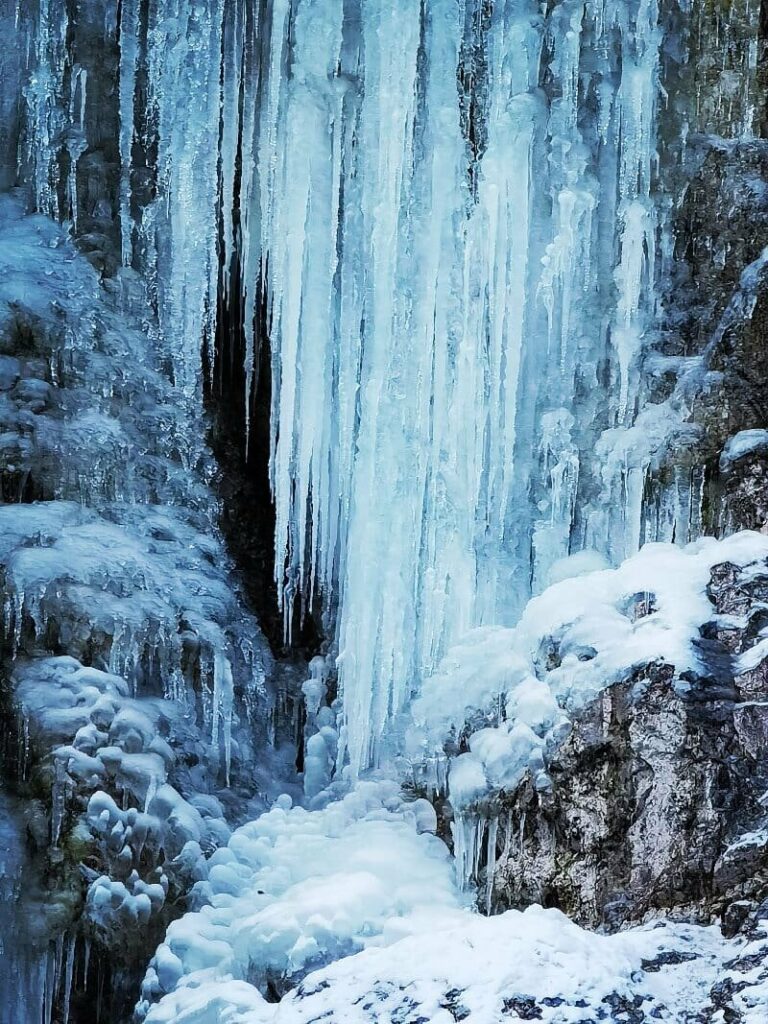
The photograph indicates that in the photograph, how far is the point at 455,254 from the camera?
36.9ft

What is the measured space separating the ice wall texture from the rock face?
2708 mm

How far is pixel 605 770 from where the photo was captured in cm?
809

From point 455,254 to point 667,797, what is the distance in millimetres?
5057

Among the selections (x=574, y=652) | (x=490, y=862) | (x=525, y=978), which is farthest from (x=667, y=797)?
(x=525, y=978)

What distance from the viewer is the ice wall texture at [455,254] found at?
1104 cm

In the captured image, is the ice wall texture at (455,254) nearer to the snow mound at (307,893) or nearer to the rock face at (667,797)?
the snow mound at (307,893)

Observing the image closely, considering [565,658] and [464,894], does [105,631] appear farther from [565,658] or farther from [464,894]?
[565,658]

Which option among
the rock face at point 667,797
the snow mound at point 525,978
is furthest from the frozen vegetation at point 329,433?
the snow mound at point 525,978

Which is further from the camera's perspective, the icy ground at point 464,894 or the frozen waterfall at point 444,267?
the frozen waterfall at point 444,267

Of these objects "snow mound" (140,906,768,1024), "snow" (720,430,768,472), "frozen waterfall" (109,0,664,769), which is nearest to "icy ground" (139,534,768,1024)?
"snow mound" (140,906,768,1024)

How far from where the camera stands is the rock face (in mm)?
7535

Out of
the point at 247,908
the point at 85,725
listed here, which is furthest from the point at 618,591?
the point at 85,725

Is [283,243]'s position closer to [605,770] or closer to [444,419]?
[444,419]

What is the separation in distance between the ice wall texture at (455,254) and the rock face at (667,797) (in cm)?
271
